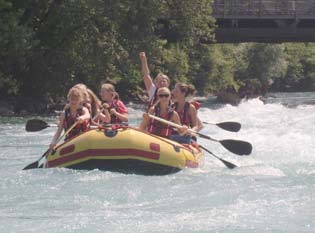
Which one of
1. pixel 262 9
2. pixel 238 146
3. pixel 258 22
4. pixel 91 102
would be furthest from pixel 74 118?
pixel 258 22

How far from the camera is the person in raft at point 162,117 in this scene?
1048cm

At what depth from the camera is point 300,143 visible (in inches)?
536

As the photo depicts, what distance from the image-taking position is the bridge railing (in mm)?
35594

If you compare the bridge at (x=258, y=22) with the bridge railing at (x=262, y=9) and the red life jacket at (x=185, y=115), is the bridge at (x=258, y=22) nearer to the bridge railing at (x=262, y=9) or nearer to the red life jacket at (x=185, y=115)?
the bridge railing at (x=262, y=9)

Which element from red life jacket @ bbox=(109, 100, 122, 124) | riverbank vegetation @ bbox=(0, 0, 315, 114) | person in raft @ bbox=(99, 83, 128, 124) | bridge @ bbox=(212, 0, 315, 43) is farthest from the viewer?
bridge @ bbox=(212, 0, 315, 43)

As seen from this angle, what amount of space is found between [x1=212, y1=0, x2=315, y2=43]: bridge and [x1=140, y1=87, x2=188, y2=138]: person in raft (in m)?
24.6

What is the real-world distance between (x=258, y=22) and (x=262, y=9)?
3.38 ft

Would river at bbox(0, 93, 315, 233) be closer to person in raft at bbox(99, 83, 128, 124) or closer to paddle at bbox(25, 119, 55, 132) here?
paddle at bbox(25, 119, 55, 132)

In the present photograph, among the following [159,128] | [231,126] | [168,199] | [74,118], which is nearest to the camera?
[168,199]

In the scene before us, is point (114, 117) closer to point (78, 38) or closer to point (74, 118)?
point (74, 118)

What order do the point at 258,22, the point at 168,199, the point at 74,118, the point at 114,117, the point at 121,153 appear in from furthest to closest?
1. the point at 258,22
2. the point at 114,117
3. the point at 74,118
4. the point at 121,153
5. the point at 168,199

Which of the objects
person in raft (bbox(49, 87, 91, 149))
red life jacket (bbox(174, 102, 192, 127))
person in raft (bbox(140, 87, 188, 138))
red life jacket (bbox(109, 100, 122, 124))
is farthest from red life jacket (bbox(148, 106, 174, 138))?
person in raft (bbox(49, 87, 91, 149))

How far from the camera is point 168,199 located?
8.44 meters

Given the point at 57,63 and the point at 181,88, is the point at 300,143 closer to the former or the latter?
the point at 181,88
